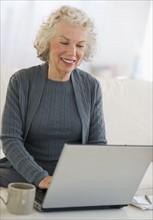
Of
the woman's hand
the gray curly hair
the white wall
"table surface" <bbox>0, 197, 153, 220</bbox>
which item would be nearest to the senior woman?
the gray curly hair

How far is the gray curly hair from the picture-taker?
1.69 meters

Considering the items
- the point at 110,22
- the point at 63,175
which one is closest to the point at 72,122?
the point at 63,175

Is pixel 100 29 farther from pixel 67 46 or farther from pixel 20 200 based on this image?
pixel 20 200

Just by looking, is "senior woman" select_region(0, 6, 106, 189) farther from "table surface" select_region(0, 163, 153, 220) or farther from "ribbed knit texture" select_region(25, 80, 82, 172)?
"table surface" select_region(0, 163, 153, 220)

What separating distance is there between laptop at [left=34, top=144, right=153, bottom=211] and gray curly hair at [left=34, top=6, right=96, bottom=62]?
600 millimetres

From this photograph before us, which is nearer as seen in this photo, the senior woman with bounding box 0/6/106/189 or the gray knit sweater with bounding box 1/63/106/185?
the gray knit sweater with bounding box 1/63/106/185

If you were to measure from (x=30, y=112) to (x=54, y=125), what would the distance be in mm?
109

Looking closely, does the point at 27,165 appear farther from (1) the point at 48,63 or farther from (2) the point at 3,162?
(1) the point at 48,63

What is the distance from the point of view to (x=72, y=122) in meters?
1.70

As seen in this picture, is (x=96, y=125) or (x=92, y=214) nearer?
(x=92, y=214)

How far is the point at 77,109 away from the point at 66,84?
0.37ft

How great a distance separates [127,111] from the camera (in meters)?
2.56

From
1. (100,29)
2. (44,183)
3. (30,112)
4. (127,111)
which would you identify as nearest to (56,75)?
(30,112)

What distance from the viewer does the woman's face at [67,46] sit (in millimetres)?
1668
